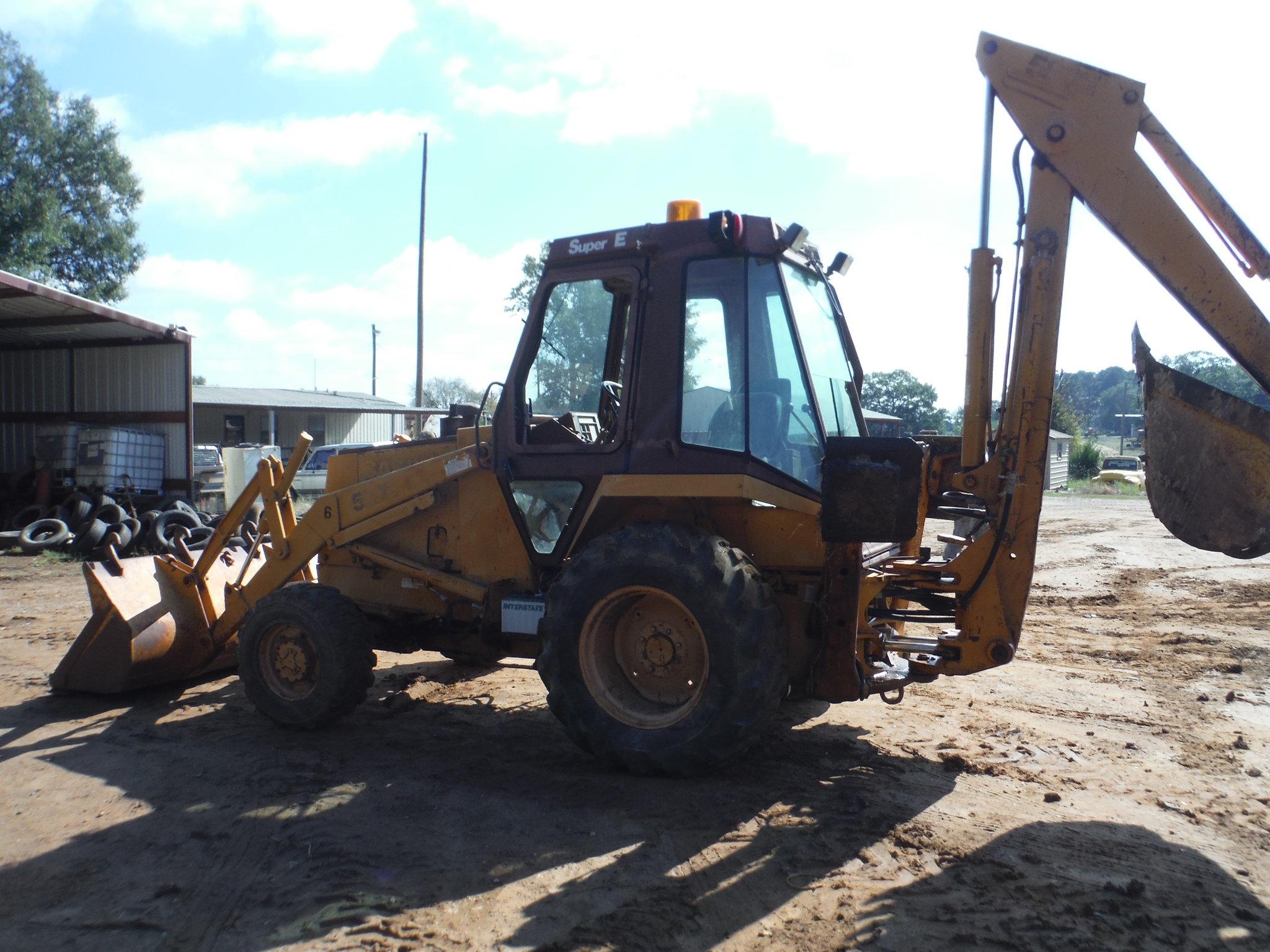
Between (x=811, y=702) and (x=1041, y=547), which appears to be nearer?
(x=811, y=702)

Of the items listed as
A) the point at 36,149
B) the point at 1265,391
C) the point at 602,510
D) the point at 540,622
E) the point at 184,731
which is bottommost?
the point at 184,731

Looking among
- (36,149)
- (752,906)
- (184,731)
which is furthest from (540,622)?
(36,149)

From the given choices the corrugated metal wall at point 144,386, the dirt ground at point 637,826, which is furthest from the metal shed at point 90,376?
the dirt ground at point 637,826

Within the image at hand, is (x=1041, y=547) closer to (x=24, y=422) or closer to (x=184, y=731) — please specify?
(x=184, y=731)

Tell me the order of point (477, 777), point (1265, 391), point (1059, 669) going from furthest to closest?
1. point (1059, 669)
2. point (477, 777)
3. point (1265, 391)

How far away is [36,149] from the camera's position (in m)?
29.3

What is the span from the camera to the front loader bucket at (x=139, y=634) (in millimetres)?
6102

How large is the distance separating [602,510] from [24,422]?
1637 cm

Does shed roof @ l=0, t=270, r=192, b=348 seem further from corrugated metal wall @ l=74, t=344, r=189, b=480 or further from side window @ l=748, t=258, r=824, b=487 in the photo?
side window @ l=748, t=258, r=824, b=487

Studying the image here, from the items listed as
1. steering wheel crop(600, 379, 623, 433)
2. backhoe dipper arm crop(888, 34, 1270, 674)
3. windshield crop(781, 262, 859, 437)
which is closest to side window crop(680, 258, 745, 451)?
windshield crop(781, 262, 859, 437)

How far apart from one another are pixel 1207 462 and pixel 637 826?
2.90 meters

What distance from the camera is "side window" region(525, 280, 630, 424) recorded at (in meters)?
5.05

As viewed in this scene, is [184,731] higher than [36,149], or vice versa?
[36,149]

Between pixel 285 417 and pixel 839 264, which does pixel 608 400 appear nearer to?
pixel 839 264
